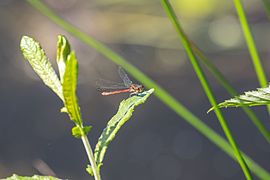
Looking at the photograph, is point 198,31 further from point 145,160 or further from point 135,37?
point 145,160

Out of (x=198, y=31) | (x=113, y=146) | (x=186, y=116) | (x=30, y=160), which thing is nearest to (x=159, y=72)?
(x=198, y=31)

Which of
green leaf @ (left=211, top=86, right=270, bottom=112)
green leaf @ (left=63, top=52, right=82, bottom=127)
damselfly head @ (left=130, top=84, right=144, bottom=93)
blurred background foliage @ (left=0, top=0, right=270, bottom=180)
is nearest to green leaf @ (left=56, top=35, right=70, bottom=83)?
green leaf @ (left=63, top=52, right=82, bottom=127)

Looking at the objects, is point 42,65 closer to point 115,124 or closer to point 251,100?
point 115,124

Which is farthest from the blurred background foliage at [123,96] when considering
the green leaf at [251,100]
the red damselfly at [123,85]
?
the green leaf at [251,100]

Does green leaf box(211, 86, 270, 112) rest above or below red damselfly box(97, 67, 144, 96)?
below

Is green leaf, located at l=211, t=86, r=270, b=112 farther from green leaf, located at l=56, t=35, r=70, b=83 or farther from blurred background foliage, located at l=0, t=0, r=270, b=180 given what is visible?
blurred background foliage, located at l=0, t=0, r=270, b=180

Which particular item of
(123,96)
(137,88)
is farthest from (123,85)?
(123,96)

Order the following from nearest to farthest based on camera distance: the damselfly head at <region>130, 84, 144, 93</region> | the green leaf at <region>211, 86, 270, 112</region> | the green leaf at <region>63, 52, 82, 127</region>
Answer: the green leaf at <region>63, 52, 82, 127</region>
the green leaf at <region>211, 86, 270, 112</region>
the damselfly head at <region>130, 84, 144, 93</region>
